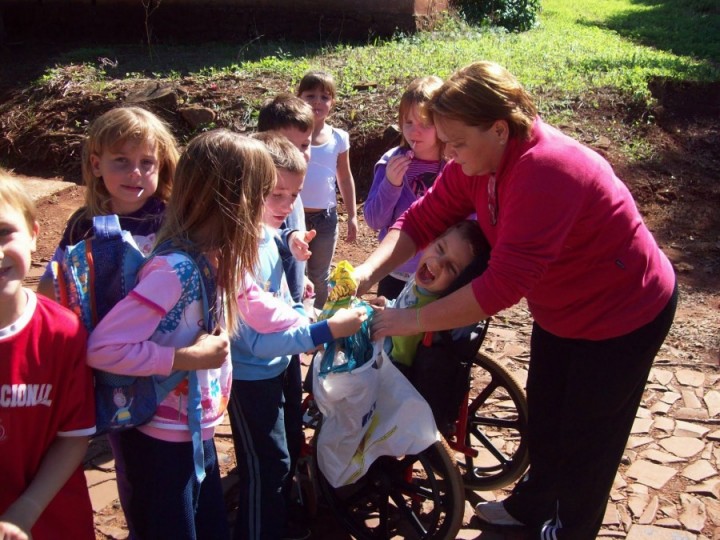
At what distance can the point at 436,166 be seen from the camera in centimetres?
353

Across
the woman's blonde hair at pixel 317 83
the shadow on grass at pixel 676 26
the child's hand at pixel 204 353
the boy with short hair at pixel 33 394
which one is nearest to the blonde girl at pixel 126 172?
the child's hand at pixel 204 353

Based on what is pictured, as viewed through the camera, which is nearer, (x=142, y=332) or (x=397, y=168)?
(x=142, y=332)

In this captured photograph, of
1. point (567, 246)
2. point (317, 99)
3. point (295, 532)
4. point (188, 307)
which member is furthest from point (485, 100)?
point (317, 99)

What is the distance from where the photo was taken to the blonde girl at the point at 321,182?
13.9ft

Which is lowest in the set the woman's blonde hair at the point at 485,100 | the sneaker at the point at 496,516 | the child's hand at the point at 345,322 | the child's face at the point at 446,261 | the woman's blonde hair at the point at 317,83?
the sneaker at the point at 496,516

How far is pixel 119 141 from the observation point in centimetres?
255

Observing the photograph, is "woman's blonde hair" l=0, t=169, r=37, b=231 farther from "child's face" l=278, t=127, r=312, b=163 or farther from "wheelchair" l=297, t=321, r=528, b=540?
"child's face" l=278, t=127, r=312, b=163

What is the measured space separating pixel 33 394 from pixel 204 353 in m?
0.46

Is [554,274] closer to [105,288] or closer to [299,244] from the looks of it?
[299,244]

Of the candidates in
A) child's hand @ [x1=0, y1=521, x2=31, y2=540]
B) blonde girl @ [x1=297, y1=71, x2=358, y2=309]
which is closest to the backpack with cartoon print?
child's hand @ [x1=0, y1=521, x2=31, y2=540]

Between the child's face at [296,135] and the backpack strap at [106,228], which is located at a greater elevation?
the backpack strap at [106,228]

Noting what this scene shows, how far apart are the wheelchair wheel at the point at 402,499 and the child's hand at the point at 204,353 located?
104cm

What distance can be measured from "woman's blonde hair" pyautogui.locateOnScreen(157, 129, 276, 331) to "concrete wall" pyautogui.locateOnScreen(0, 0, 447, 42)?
9.55 meters

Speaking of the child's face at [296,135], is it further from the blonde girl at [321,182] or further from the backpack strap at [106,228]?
the backpack strap at [106,228]
